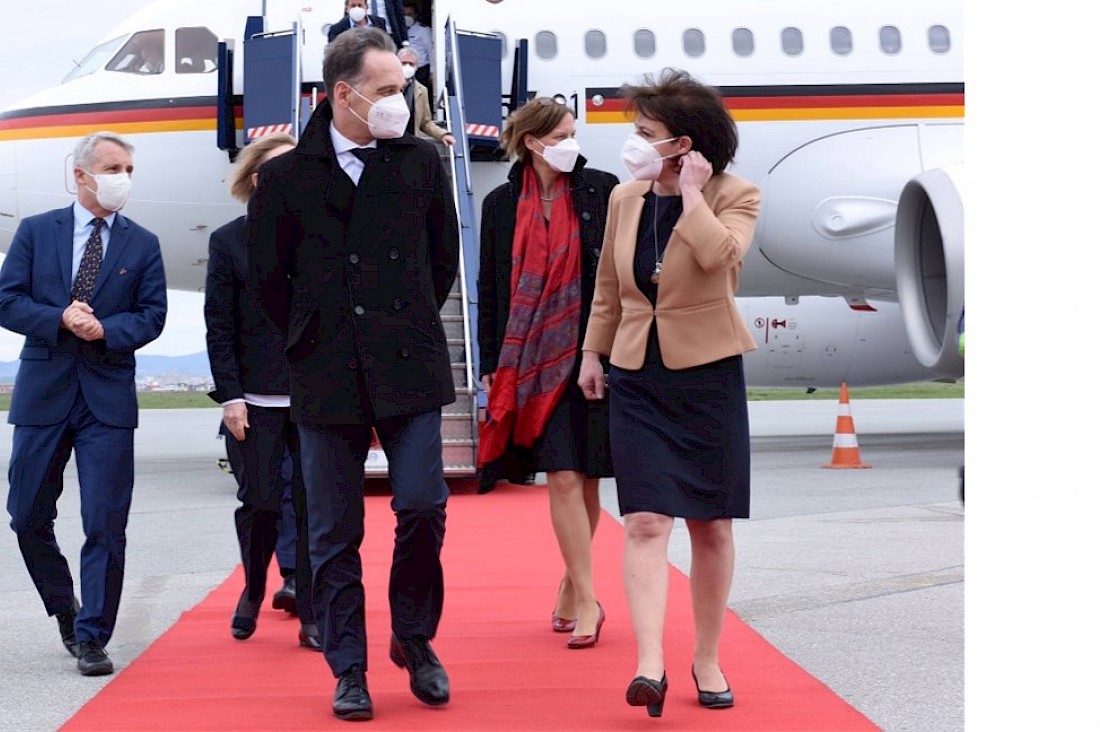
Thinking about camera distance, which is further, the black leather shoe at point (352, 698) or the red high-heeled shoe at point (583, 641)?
the red high-heeled shoe at point (583, 641)

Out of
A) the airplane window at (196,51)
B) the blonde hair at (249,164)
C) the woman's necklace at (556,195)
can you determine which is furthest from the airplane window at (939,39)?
the blonde hair at (249,164)

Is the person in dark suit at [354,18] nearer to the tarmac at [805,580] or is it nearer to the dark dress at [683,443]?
the tarmac at [805,580]

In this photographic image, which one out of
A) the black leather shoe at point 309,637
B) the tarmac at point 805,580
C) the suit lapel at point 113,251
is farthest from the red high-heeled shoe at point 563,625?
the suit lapel at point 113,251

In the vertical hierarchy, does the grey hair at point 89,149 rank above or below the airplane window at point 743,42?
below

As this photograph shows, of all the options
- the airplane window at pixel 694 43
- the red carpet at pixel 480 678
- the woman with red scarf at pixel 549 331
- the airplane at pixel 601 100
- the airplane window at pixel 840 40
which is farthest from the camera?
the airplane window at pixel 840 40

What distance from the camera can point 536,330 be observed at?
15.9 ft

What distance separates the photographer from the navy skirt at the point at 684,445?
3912mm

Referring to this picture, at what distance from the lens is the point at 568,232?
491 cm

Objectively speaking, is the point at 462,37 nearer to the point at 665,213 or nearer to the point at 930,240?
the point at 930,240

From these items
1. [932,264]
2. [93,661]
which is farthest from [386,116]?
[932,264]

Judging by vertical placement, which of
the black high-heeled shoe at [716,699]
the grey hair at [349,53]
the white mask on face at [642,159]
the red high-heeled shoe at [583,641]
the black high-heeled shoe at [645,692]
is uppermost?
the grey hair at [349,53]

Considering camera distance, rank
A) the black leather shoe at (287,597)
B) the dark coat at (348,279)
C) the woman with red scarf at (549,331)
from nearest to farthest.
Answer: the dark coat at (348,279), the woman with red scarf at (549,331), the black leather shoe at (287,597)

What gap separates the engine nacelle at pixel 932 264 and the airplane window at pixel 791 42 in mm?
1847

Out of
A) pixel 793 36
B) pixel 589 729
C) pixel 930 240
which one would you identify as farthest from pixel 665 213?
pixel 793 36
